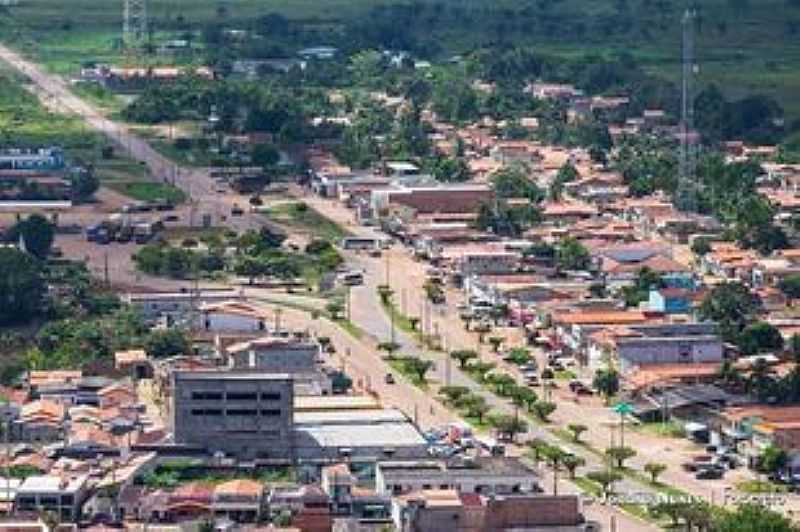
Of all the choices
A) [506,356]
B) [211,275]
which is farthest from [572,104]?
[506,356]

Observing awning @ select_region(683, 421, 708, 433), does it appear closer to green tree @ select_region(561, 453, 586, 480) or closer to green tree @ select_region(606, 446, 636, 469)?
green tree @ select_region(606, 446, 636, 469)

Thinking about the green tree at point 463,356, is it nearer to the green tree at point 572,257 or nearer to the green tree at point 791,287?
the green tree at point 791,287

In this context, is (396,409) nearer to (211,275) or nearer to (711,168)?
(211,275)

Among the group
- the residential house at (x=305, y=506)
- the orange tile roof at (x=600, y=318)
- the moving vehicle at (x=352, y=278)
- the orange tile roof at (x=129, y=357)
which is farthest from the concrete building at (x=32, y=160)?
the residential house at (x=305, y=506)

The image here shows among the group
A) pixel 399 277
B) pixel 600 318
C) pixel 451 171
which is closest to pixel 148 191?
pixel 451 171

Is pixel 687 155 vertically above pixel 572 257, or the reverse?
pixel 687 155

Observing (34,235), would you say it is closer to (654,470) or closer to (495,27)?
(654,470)

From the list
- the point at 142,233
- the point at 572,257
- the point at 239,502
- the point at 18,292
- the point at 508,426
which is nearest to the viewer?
the point at 239,502
